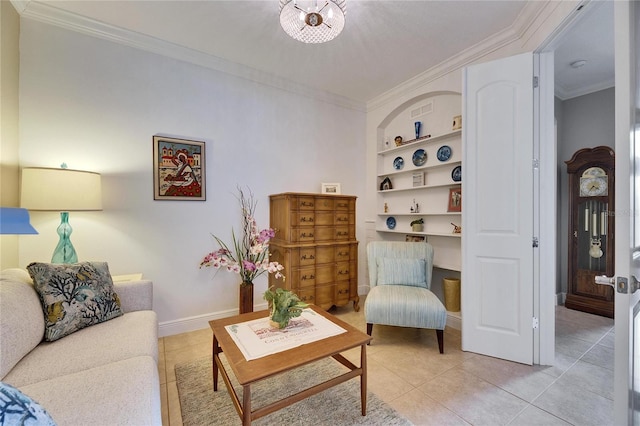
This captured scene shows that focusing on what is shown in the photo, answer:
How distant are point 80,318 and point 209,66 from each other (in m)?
2.50

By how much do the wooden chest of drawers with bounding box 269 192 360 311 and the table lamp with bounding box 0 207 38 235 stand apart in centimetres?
213

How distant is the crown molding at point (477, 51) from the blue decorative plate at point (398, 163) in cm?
80

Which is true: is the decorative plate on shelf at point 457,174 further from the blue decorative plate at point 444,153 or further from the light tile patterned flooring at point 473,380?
the light tile patterned flooring at point 473,380

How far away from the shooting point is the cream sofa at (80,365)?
984 millimetres

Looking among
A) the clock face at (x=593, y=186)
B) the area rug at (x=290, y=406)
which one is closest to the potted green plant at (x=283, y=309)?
the area rug at (x=290, y=406)

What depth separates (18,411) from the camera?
21.3 inches

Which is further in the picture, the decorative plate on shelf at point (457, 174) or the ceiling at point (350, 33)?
the decorative plate on shelf at point (457, 174)

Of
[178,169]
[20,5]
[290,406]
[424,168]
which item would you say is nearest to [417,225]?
[424,168]

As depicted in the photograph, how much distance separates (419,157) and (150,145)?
117 inches

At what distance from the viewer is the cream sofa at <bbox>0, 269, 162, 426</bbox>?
984 mm

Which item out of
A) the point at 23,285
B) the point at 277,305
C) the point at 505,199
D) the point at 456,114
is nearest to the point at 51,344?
the point at 23,285

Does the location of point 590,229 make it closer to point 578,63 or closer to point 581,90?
point 581,90

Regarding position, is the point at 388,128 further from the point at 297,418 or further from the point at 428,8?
the point at 297,418

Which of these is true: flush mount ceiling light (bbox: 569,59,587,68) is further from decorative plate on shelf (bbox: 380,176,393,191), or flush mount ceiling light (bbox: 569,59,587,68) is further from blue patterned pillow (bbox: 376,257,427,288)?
blue patterned pillow (bbox: 376,257,427,288)
